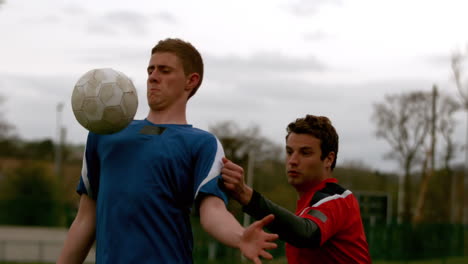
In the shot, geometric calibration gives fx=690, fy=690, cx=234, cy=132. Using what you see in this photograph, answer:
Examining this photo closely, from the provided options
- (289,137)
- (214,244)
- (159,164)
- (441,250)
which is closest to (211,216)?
(159,164)

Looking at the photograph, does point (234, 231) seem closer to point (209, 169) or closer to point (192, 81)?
point (209, 169)

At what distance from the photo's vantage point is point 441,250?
2905 centimetres

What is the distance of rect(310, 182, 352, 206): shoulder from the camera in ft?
14.5

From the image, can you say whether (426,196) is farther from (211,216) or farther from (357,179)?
(211,216)

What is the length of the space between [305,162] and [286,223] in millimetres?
920

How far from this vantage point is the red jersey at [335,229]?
14.3 feet

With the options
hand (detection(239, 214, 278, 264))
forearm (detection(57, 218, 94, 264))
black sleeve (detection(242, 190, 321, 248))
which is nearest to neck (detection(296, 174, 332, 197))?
black sleeve (detection(242, 190, 321, 248))

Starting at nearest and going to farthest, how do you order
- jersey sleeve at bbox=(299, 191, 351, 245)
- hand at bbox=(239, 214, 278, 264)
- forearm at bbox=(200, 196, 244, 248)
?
hand at bbox=(239, 214, 278, 264) → forearm at bbox=(200, 196, 244, 248) → jersey sleeve at bbox=(299, 191, 351, 245)

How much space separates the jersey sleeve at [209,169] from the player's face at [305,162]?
1.19m

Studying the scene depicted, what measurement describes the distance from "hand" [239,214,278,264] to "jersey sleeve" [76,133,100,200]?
1261 mm

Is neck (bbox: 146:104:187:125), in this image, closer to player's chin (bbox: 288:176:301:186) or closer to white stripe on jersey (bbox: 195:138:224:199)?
white stripe on jersey (bbox: 195:138:224:199)

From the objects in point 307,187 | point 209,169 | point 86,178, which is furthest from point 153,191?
point 307,187

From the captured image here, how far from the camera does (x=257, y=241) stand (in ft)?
9.73

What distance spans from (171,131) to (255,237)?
95cm
